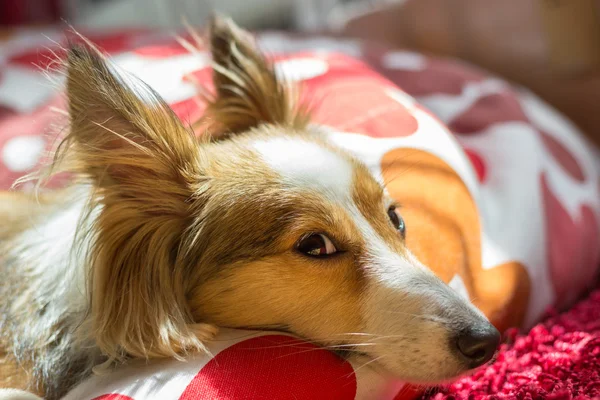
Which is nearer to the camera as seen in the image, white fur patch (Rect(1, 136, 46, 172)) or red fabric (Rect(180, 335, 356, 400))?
red fabric (Rect(180, 335, 356, 400))

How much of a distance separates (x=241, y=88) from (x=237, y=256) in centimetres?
56

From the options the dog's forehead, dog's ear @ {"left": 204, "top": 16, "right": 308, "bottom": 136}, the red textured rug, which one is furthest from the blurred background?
the red textured rug

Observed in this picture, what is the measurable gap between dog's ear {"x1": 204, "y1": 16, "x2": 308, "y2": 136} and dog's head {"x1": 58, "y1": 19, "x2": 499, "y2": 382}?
1.01ft

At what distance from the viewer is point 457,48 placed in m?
2.90

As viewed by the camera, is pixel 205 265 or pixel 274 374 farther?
pixel 205 265

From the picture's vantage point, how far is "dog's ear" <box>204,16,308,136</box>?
64.4 inches

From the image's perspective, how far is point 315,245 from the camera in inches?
50.0

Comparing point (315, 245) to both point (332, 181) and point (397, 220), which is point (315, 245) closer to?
point (332, 181)

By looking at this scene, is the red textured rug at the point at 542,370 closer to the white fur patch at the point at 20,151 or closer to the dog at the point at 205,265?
the dog at the point at 205,265

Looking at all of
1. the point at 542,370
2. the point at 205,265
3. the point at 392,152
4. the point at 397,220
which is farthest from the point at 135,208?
the point at 542,370

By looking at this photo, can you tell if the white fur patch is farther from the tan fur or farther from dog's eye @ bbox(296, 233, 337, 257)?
dog's eye @ bbox(296, 233, 337, 257)

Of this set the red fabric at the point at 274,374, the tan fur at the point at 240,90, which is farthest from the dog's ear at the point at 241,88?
the red fabric at the point at 274,374

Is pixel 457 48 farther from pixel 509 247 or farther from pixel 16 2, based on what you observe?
pixel 16 2

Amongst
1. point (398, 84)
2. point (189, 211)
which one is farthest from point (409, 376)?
point (398, 84)
